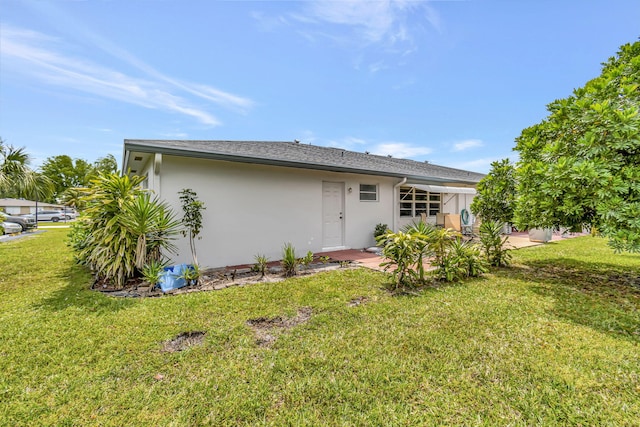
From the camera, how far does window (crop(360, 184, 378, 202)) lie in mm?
11773

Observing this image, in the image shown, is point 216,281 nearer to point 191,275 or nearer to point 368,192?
point 191,275

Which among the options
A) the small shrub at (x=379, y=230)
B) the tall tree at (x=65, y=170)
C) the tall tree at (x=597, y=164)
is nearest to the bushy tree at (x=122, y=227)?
the small shrub at (x=379, y=230)

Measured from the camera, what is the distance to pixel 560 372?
314 centimetres

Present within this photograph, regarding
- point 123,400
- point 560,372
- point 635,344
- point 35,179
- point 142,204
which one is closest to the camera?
point 123,400

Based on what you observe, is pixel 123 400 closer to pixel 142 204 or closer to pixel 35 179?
pixel 142 204

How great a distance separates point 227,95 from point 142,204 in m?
9.06

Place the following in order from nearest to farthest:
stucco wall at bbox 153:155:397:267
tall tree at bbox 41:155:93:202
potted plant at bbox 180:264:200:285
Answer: potted plant at bbox 180:264:200:285, stucco wall at bbox 153:155:397:267, tall tree at bbox 41:155:93:202

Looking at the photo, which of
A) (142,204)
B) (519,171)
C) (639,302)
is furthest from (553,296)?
(142,204)

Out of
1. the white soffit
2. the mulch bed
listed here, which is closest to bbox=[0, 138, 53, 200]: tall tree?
the mulch bed

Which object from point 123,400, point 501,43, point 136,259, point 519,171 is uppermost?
point 501,43

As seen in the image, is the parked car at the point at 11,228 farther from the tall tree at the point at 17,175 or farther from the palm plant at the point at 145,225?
the palm plant at the point at 145,225

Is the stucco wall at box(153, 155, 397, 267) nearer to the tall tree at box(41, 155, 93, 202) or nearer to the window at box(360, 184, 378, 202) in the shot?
the window at box(360, 184, 378, 202)

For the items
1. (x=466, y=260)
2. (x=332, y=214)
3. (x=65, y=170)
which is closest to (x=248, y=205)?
(x=332, y=214)

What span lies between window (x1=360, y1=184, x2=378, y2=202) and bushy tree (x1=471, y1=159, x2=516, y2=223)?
4352 mm
